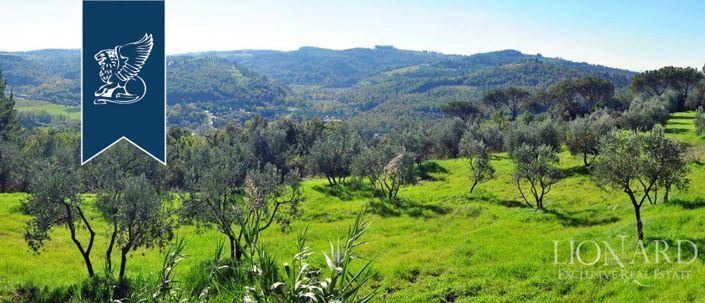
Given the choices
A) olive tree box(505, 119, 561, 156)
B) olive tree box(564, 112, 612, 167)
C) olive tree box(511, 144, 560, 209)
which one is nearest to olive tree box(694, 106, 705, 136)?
olive tree box(564, 112, 612, 167)

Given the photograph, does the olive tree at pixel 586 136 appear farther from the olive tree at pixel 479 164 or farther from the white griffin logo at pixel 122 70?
the white griffin logo at pixel 122 70

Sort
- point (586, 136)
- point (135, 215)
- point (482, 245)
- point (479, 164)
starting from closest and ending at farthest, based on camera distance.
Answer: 1. point (135, 215)
2. point (482, 245)
3. point (479, 164)
4. point (586, 136)

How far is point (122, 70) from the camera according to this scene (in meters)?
26.4

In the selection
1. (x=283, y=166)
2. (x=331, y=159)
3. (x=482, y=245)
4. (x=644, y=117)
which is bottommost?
(x=283, y=166)

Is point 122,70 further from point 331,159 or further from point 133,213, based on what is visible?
point 331,159

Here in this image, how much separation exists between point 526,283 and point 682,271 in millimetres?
6777

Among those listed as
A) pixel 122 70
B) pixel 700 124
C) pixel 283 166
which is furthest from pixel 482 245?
pixel 283 166

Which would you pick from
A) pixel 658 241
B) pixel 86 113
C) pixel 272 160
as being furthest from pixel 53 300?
pixel 272 160

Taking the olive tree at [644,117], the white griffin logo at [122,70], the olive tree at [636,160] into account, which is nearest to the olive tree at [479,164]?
the olive tree at [636,160]

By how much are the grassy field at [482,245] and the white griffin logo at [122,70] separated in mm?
9980

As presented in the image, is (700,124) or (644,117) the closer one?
(700,124)

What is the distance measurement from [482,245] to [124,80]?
24.4m

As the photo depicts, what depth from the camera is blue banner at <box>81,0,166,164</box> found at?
26.0 metres

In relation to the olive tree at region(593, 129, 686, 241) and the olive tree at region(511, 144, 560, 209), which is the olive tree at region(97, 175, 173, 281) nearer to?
the olive tree at region(593, 129, 686, 241)
